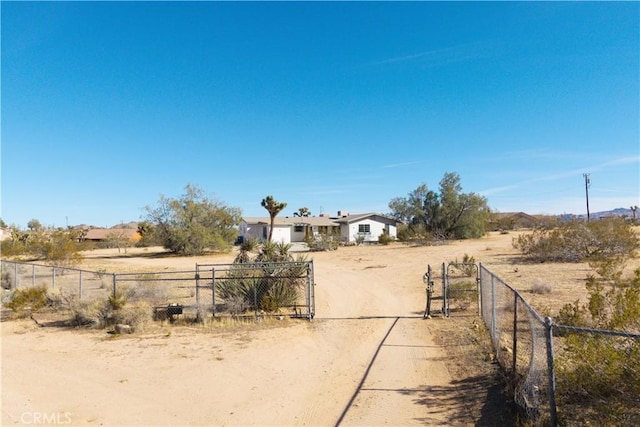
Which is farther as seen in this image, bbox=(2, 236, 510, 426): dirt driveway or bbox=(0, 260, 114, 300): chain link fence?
bbox=(0, 260, 114, 300): chain link fence

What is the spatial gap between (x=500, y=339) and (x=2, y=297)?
59.2 ft

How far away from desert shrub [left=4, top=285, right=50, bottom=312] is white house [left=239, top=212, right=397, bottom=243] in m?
35.8

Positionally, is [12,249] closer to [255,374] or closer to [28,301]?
[28,301]

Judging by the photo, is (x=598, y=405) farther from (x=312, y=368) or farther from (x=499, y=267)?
(x=499, y=267)

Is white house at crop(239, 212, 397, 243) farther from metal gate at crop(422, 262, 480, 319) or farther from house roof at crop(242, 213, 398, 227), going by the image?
metal gate at crop(422, 262, 480, 319)

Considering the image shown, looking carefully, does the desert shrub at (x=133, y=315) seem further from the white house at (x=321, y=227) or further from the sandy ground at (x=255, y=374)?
the white house at (x=321, y=227)

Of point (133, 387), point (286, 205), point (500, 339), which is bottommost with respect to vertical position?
point (133, 387)

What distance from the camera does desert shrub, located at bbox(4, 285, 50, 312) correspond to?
14.9m

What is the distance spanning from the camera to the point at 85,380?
27.5 ft

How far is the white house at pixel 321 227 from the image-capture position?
Answer: 177ft

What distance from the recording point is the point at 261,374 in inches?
335

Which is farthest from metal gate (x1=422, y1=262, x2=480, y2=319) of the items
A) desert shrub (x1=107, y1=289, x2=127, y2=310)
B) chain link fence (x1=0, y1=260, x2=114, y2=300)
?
chain link fence (x1=0, y1=260, x2=114, y2=300)

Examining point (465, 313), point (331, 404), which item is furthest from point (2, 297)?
point (465, 313)

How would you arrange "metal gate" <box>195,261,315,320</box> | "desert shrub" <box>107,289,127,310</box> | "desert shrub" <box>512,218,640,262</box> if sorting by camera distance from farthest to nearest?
"desert shrub" <box>512,218,640,262</box> < "metal gate" <box>195,261,315,320</box> < "desert shrub" <box>107,289,127,310</box>
